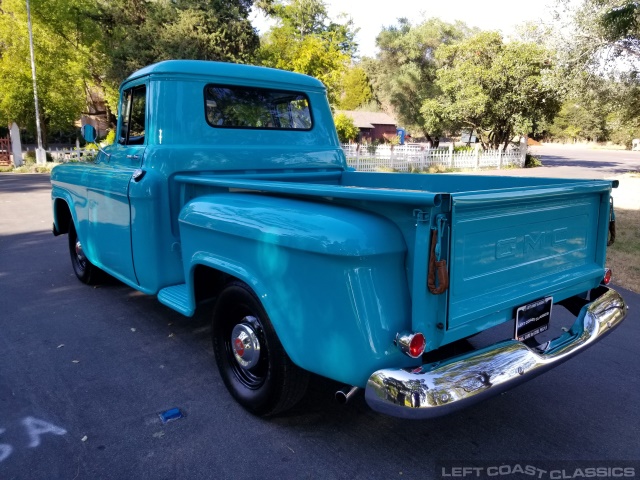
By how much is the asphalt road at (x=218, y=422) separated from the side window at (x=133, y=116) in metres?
1.68

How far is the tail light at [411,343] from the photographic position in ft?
6.73

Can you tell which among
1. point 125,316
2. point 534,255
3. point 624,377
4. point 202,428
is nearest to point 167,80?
point 125,316

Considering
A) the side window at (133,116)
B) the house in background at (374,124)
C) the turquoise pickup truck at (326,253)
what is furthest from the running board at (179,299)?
the house in background at (374,124)

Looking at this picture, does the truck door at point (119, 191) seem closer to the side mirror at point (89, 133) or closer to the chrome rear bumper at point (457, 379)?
the side mirror at point (89, 133)

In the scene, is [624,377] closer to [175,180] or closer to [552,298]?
[552,298]

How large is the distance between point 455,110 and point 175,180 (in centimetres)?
2103

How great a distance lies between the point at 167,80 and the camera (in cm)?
370

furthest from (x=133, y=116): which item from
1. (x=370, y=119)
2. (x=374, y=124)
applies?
(x=370, y=119)

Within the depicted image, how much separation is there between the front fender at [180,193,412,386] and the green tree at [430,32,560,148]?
20.7 m

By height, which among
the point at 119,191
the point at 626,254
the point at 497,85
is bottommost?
the point at 626,254

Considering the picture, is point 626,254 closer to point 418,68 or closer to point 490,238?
point 490,238

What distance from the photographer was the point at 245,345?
9.32ft

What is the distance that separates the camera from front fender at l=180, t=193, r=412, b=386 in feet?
6.80

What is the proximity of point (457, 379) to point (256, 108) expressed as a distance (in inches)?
119
